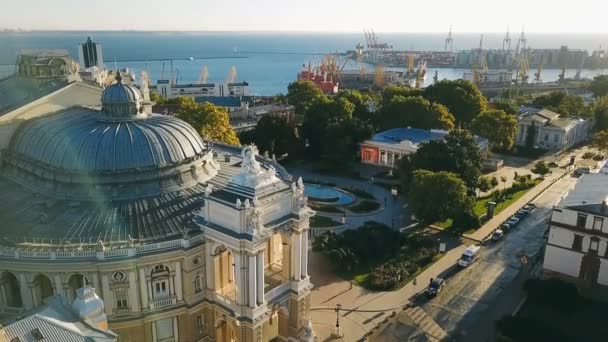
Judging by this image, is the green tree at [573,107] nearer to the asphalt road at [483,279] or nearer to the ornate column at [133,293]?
the asphalt road at [483,279]

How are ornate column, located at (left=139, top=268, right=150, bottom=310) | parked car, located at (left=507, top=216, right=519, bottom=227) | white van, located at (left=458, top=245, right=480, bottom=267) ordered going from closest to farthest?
ornate column, located at (left=139, top=268, right=150, bottom=310)
white van, located at (left=458, top=245, right=480, bottom=267)
parked car, located at (left=507, top=216, right=519, bottom=227)

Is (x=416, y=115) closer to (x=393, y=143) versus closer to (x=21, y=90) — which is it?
(x=393, y=143)

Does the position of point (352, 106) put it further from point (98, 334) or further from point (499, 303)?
point (98, 334)

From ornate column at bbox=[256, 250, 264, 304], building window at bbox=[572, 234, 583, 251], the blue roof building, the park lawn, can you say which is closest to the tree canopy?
the park lawn

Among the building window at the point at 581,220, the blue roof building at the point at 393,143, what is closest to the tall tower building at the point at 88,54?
the blue roof building at the point at 393,143

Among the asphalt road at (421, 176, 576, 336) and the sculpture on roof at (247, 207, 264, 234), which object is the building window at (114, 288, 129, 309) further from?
the asphalt road at (421, 176, 576, 336)

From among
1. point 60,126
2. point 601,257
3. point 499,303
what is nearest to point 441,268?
point 499,303
